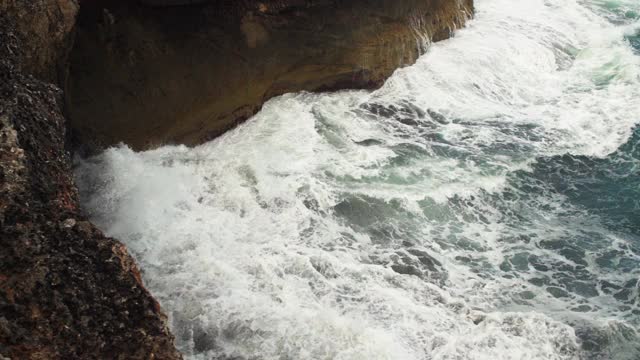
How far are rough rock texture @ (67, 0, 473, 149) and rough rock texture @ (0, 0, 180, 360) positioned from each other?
2.96 metres

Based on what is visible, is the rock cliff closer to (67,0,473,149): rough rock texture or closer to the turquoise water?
(67,0,473,149): rough rock texture

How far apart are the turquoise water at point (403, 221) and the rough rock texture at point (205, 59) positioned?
30 centimetres

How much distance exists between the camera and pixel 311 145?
766 cm

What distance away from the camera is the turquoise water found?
5027 mm

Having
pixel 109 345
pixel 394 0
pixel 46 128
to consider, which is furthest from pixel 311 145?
pixel 109 345

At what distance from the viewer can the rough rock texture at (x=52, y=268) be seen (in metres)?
3.23

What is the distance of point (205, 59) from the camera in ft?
26.1

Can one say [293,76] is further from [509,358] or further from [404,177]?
[509,358]

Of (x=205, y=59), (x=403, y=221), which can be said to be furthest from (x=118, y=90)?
(x=403, y=221)

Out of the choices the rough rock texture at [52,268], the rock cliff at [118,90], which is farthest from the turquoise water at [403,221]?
the rough rock texture at [52,268]

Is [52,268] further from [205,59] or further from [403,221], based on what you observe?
[205,59]

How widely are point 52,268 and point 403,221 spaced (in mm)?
3989

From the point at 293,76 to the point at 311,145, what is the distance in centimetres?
143

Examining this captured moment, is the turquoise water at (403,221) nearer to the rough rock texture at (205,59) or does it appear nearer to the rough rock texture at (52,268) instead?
the rough rock texture at (205,59)
